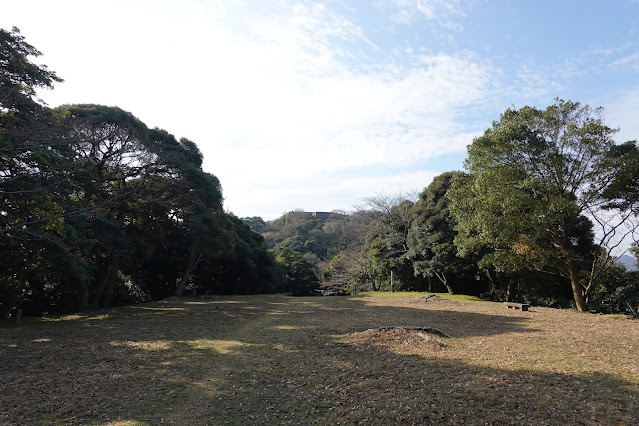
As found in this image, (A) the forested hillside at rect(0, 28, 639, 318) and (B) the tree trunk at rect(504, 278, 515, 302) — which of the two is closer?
(A) the forested hillside at rect(0, 28, 639, 318)

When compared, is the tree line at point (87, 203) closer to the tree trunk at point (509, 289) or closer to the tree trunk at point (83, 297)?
the tree trunk at point (83, 297)

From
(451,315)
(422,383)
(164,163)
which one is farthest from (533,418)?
(164,163)

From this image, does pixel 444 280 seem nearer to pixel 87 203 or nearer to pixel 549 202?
pixel 549 202

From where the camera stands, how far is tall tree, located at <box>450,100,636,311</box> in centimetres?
1439

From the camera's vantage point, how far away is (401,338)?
31.3 feet

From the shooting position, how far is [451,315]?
49.4 feet

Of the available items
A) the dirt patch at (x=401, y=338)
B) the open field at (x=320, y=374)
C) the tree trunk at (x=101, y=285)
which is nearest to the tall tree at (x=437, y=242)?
the open field at (x=320, y=374)

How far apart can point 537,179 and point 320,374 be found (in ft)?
42.4

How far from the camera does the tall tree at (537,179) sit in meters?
14.4

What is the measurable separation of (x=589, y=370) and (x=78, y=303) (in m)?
19.6

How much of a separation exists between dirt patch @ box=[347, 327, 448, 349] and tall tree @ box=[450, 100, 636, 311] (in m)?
7.47

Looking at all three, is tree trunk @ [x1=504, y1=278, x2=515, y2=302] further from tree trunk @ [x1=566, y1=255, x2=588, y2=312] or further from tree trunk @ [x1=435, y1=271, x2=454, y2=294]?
tree trunk @ [x1=566, y1=255, x2=588, y2=312]

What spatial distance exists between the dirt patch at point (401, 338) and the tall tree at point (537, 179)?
24.5 feet

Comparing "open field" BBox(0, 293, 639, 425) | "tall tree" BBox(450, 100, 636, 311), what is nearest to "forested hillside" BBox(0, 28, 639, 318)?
"tall tree" BBox(450, 100, 636, 311)
